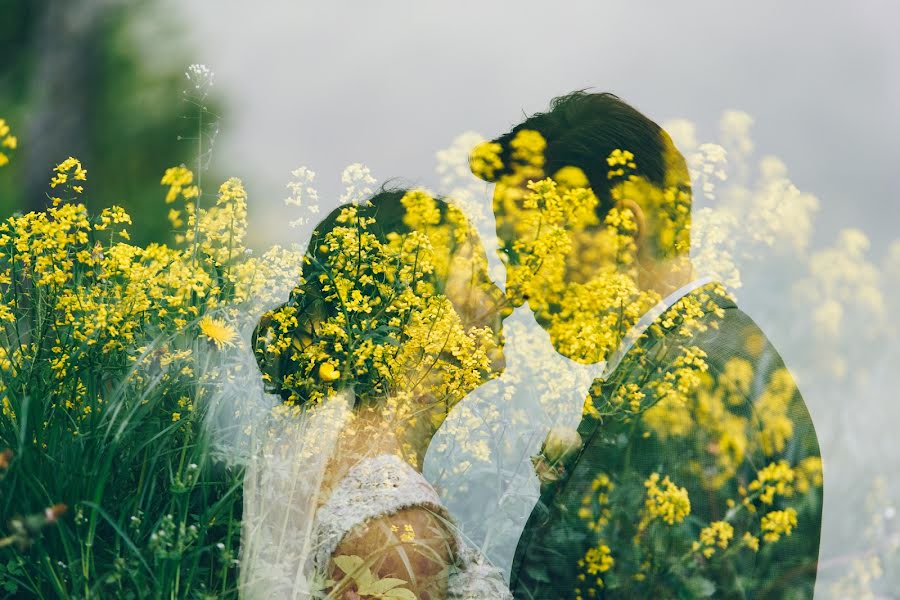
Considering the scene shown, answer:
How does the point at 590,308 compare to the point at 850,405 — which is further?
the point at 590,308

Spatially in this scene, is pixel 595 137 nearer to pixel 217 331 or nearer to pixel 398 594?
pixel 217 331

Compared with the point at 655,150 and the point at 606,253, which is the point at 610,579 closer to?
the point at 606,253

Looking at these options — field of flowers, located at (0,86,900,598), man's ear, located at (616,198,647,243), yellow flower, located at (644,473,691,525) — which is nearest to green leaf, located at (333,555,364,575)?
field of flowers, located at (0,86,900,598)

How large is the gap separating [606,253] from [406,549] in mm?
1154

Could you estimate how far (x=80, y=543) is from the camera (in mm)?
2143

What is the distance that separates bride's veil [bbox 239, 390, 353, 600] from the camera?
7.72 ft

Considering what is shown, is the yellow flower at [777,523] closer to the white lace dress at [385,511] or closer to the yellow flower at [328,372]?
the white lace dress at [385,511]

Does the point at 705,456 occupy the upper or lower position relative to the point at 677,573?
upper

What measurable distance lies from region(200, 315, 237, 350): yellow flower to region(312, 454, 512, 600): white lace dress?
1.90 ft

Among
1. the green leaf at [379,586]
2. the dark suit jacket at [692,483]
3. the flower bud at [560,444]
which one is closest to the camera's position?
the green leaf at [379,586]

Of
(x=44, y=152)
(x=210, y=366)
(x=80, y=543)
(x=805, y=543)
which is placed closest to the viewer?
(x=80, y=543)

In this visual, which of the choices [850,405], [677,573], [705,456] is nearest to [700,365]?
[705,456]

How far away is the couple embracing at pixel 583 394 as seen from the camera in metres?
2.45

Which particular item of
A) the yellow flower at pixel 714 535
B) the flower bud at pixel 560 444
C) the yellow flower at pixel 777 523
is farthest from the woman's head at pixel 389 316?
the yellow flower at pixel 777 523
